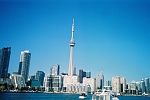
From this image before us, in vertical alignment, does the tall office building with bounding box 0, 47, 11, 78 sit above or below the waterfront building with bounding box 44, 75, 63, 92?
above

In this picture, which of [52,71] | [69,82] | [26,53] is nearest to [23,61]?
[26,53]

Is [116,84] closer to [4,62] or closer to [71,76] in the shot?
[71,76]

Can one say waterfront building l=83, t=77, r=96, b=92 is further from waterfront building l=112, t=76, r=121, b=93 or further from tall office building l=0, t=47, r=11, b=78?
tall office building l=0, t=47, r=11, b=78

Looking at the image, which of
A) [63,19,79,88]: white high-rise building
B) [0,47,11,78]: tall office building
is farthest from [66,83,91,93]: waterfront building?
[0,47,11,78]: tall office building

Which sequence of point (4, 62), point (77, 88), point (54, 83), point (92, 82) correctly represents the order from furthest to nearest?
point (54, 83), point (92, 82), point (4, 62), point (77, 88)

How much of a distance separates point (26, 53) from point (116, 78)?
240ft

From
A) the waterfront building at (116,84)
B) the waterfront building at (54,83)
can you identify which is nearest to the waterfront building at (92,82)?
the waterfront building at (116,84)

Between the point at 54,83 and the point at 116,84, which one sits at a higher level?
the point at 116,84

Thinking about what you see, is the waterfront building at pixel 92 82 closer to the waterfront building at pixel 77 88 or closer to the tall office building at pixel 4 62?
the waterfront building at pixel 77 88

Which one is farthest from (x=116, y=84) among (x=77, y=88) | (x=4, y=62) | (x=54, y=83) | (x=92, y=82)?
(x=4, y=62)

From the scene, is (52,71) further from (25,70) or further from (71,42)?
(71,42)

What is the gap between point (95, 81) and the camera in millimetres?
143125

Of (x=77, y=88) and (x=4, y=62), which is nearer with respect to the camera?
(x=77, y=88)

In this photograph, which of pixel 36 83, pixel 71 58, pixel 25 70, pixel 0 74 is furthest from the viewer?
pixel 25 70
